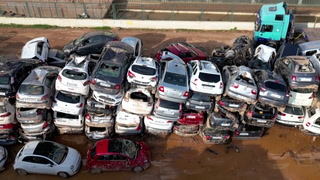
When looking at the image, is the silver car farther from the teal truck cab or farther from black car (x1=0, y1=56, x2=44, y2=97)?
the teal truck cab

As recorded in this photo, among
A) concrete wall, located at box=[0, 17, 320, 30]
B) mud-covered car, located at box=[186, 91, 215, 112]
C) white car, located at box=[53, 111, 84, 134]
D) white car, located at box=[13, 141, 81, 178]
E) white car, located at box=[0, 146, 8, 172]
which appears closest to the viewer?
white car, located at box=[13, 141, 81, 178]

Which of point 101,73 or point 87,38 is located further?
point 87,38

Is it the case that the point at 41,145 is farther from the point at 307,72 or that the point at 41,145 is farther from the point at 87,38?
the point at 307,72

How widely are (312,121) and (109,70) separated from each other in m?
8.55

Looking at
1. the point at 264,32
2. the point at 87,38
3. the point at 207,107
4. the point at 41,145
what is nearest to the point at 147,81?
the point at 207,107

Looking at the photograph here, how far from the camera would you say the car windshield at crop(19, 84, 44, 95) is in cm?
1112

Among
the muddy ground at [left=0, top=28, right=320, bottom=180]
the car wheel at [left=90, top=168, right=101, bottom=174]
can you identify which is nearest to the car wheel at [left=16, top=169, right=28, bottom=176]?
the muddy ground at [left=0, top=28, right=320, bottom=180]

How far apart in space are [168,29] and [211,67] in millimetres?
9865

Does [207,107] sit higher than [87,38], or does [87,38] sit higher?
[87,38]

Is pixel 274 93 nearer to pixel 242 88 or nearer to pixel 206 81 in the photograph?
pixel 242 88

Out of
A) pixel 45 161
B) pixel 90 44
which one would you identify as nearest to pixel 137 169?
pixel 45 161

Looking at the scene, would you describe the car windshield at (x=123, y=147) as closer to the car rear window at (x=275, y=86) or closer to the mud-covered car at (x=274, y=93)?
the mud-covered car at (x=274, y=93)

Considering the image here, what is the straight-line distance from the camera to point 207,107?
11578mm

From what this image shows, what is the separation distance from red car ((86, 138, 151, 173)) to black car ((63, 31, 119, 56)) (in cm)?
631
